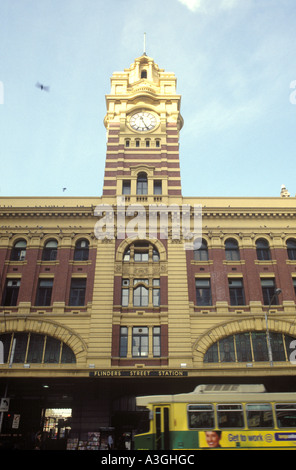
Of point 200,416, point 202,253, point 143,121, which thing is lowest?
point 200,416

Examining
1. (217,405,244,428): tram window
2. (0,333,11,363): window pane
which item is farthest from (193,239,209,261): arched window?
→ (0,333,11,363): window pane

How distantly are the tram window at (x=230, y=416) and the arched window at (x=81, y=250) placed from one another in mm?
18005

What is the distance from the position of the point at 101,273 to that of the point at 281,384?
52.4 ft

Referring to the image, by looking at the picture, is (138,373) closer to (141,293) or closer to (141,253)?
(141,293)

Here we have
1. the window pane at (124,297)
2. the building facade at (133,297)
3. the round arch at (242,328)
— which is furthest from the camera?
the window pane at (124,297)

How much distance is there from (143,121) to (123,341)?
23.1 m

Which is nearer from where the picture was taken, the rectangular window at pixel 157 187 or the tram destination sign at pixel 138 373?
the tram destination sign at pixel 138 373

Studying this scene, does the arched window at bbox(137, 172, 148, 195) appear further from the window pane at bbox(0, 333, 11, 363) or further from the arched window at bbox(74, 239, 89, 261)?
the window pane at bbox(0, 333, 11, 363)

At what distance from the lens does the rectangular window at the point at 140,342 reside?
91.8 ft

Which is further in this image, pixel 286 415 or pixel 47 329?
pixel 47 329

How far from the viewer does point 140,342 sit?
2842 cm

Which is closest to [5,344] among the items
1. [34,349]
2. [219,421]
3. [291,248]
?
[34,349]

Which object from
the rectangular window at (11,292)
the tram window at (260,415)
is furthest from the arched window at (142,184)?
the tram window at (260,415)

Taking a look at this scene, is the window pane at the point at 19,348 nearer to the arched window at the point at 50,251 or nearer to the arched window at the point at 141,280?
the arched window at the point at 50,251
